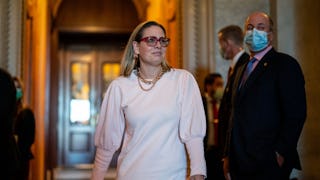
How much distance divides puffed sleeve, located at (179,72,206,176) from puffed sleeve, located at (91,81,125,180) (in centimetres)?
33

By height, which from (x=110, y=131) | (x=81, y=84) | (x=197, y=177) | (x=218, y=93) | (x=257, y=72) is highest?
(x=81, y=84)

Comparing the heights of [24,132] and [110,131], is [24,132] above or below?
below

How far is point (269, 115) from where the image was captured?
124 inches

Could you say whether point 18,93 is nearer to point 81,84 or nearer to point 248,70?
point 248,70

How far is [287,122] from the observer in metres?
3.04

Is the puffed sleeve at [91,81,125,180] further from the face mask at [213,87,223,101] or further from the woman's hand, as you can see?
the face mask at [213,87,223,101]

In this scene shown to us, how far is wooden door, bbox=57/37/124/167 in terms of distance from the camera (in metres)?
12.8

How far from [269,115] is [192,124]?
28.5 inches

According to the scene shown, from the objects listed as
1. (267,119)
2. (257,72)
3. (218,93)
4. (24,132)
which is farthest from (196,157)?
(24,132)

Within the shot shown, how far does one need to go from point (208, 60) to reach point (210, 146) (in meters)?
1.07

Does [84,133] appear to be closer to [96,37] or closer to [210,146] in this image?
[96,37]

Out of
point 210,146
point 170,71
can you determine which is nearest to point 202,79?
point 210,146

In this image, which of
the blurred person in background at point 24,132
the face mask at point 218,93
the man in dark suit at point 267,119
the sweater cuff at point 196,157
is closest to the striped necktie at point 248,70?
the man in dark suit at point 267,119

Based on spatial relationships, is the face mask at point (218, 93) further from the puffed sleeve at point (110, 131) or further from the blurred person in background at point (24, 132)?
the puffed sleeve at point (110, 131)
